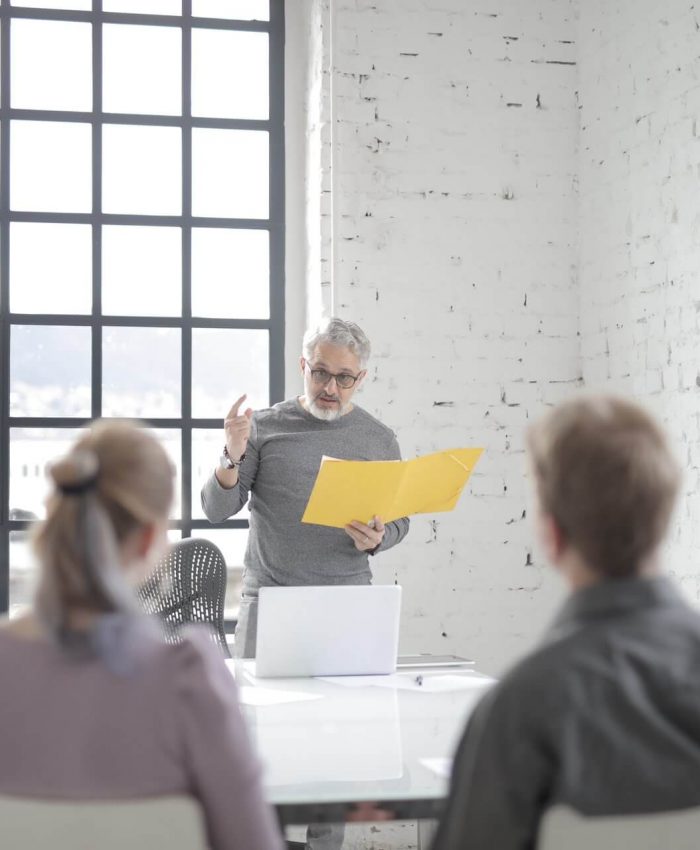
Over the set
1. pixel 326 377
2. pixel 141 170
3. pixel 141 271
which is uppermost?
pixel 141 170

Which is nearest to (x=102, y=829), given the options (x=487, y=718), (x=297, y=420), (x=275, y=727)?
(x=487, y=718)

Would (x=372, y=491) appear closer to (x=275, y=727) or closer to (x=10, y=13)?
(x=275, y=727)

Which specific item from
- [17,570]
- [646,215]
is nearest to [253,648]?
[17,570]

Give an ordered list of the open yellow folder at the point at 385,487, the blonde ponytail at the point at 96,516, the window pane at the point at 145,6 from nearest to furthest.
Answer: the blonde ponytail at the point at 96,516 → the open yellow folder at the point at 385,487 → the window pane at the point at 145,6

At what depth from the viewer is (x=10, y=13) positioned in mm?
4457

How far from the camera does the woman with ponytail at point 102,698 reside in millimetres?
1318

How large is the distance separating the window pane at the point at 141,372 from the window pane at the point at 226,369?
0.08m

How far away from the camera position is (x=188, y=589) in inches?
130

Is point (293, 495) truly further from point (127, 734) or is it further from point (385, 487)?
point (127, 734)

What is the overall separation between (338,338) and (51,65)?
200 cm

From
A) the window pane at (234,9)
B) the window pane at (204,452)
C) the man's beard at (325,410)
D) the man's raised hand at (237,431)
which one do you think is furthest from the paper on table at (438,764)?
the window pane at (234,9)

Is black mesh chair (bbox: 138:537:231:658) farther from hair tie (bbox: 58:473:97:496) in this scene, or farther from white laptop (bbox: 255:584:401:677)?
hair tie (bbox: 58:473:97:496)

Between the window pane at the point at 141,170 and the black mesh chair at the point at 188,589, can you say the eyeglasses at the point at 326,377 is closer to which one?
the black mesh chair at the point at 188,589

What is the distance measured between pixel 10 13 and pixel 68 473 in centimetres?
366
